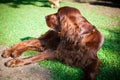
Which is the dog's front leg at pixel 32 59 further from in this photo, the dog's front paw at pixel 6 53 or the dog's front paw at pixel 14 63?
the dog's front paw at pixel 6 53

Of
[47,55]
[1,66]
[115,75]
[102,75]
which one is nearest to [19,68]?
[1,66]

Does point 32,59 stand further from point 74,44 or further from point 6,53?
point 74,44

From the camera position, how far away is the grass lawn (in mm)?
3037

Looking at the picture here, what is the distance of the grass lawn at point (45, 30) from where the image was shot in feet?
9.96

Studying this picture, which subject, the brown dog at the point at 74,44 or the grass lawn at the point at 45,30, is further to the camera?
the grass lawn at the point at 45,30

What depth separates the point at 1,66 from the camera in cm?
305

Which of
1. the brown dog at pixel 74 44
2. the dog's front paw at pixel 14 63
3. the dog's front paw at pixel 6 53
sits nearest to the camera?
the brown dog at pixel 74 44

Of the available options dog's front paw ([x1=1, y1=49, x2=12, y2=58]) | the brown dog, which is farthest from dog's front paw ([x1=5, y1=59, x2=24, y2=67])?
dog's front paw ([x1=1, y1=49, x2=12, y2=58])

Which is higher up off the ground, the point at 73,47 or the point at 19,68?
the point at 73,47

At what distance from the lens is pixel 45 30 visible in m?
4.89

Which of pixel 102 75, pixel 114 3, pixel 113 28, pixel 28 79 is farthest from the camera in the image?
pixel 114 3

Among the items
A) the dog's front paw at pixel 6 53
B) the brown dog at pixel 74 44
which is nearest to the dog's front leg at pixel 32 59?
the brown dog at pixel 74 44

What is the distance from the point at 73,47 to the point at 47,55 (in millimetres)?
541

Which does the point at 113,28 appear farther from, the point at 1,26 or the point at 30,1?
the point at 30,1
